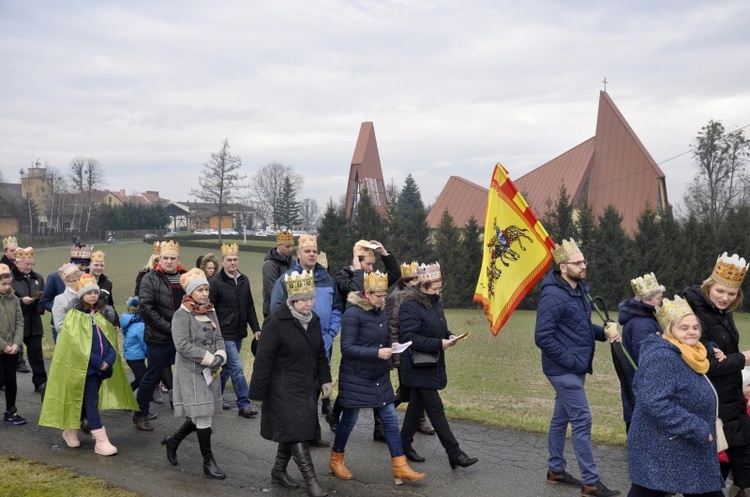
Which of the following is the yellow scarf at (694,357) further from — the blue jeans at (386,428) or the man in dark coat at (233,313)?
the man in dark coat at (233,313)

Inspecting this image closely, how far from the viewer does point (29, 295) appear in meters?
9.77

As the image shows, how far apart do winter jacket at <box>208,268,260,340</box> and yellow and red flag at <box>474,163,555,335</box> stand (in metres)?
2.76

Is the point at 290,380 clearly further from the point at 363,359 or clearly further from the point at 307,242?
the point at 307,242

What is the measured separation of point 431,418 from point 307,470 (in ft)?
4.04

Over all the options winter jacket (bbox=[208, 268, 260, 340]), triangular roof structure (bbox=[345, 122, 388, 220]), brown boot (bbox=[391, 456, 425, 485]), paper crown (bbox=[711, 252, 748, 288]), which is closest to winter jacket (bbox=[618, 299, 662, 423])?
paper crown (bbox=[711, 252, 748, 288])

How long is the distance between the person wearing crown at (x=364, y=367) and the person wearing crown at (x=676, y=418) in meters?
2.29

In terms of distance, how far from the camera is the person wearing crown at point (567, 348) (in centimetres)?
577

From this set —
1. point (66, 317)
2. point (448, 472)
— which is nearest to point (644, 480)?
point (448, 472)

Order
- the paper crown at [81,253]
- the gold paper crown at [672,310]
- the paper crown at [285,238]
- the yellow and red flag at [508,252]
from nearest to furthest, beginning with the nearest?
the gold paper crown at [672,310]
the yellow and red flag at [508,252]
the paper crown at [285,238]
the paper crown at [81,253]

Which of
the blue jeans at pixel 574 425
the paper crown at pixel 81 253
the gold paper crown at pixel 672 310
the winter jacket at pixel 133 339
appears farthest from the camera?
the paper crown at pixel 81 253

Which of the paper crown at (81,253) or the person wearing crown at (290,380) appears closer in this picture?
the person wearing crown at (290,380)

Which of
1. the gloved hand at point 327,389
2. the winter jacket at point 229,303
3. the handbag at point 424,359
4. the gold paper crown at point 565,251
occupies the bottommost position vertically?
the gloved hand at point 327,389

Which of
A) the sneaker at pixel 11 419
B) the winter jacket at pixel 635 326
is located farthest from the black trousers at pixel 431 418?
the sneaker at pixel 11 419

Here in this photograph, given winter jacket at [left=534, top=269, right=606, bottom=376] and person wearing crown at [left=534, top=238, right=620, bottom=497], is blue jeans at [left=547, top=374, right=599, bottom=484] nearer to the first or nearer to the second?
person wearing crown at [left=534, top=238, right=620, bottom=497]
